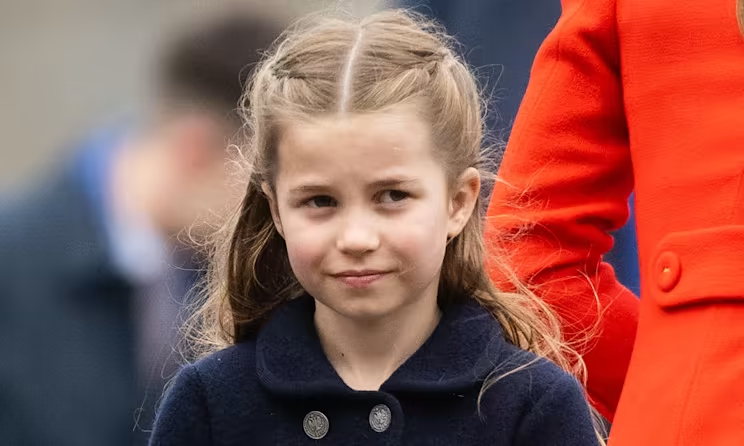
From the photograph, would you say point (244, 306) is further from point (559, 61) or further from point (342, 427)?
point (559, 61)

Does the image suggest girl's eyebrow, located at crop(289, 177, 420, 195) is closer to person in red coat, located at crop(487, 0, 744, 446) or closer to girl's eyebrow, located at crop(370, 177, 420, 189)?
girl's eyebrow, located at crop(370, 177, 420, 189)

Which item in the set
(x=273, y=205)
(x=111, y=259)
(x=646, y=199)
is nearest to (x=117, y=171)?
(x=111, y=259)

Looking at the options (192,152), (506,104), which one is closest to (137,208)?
(192,152)

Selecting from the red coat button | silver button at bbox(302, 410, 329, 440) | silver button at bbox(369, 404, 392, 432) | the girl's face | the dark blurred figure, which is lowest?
the dark blurred figure

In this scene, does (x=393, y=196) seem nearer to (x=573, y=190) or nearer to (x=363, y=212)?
(x=363, y=212)

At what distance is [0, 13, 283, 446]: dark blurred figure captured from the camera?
3600mm

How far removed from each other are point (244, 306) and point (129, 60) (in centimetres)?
203

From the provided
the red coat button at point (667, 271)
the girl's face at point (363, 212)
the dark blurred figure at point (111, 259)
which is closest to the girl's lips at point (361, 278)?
the girl's face at point (363, 212)

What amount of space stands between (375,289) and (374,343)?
0.48 feet

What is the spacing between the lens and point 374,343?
1.98 meters

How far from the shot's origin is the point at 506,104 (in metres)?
3.54

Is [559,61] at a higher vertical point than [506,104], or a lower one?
higher

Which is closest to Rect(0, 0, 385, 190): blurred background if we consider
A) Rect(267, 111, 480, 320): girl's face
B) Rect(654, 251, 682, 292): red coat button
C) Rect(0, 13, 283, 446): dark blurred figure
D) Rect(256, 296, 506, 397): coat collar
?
Rect(0, 13, 283, 446): dark blurred figure

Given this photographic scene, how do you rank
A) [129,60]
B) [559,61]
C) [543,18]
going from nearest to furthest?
[559,61] → [543,18] → [129,60]
